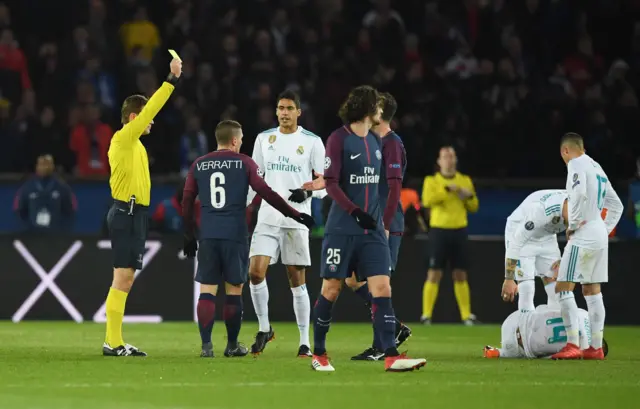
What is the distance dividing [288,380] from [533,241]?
180 inches

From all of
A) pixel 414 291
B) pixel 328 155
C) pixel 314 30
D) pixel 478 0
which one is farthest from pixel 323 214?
pixel 328 155

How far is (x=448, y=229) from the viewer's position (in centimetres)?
1886

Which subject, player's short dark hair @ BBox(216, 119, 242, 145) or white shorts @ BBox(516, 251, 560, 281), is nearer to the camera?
player's short dark hair @ BBox(216, 119, 242, 145)

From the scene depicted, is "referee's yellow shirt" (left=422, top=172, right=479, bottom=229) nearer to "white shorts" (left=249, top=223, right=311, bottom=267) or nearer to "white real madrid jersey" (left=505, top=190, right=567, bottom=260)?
"white real madrid jersey" (left=505, top=190, right=567, bottom=260)

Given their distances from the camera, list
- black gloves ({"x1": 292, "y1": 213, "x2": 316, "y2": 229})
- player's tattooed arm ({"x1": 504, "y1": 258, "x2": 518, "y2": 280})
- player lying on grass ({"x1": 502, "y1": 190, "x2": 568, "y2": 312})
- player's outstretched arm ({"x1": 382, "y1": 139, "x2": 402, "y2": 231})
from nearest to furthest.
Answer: player's outstretched arm ({"x1": 382, "y1": 139, "x2": 402, "y2": 231})
black gloves ({"x1": 292, "y1": 213, "x2": 316, "y2": 229})
player's tattooed arm ({"x1": 504, "y1": 258, "x2": 518, "y2": 280})
player lying on grass ({"x1": 502, "y1": 190, "x2": 568, "y2": 312})

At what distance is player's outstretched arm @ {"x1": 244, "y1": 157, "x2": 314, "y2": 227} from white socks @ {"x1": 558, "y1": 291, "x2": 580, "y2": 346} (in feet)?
8.59

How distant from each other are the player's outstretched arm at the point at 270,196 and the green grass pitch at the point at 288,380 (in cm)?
124

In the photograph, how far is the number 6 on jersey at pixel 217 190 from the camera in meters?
12.1

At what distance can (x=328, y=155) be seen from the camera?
35.2 ft

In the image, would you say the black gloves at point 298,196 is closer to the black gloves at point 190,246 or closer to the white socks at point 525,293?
the black gloves at point 190,246

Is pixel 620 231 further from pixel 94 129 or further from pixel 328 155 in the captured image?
pixel 328 155

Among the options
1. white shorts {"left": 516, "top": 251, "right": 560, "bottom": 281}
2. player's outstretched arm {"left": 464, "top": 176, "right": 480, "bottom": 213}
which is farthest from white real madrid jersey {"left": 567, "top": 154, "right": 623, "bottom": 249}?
player's outstretched arm {"left": 464, "top": 176, "right": 480, "bottom": 213}

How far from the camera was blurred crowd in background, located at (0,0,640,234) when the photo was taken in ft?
70.4

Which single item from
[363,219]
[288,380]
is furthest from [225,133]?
[288,380]
